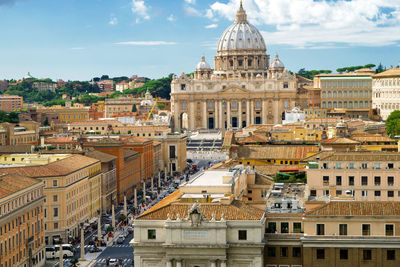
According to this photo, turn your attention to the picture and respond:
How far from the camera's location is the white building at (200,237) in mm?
40906

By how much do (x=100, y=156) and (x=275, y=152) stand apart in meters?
20.1

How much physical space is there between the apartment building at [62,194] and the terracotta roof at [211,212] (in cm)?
2758

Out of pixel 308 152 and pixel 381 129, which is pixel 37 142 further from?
pixel 308 152

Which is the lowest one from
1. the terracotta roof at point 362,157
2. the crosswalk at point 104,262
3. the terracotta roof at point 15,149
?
the crosswalk at point 104,262

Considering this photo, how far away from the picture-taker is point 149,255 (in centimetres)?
4181

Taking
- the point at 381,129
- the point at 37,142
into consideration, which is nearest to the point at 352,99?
the point at 381,129

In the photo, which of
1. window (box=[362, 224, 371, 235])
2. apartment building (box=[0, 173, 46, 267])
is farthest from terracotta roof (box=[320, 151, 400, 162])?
apartment building (box=[0, 173, 46, 267])

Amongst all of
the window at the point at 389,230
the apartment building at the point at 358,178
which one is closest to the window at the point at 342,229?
the window at the point at 389,230

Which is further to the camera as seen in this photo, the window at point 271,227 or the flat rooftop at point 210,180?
the flat rooftop at point 210,180

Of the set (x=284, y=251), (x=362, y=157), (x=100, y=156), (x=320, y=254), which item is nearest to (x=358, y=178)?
(x=362, y=157)

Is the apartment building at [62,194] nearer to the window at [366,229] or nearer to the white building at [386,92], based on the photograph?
the window at [366,229]

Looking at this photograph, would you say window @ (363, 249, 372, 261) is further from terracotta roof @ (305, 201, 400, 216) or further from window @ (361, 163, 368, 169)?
window @ (361, 163, 368, 169)

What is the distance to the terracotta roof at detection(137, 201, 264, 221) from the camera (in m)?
41.5

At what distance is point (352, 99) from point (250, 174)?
139 m
